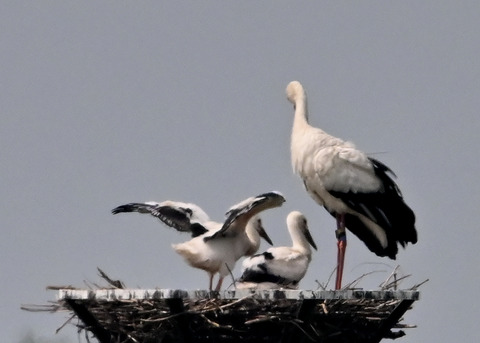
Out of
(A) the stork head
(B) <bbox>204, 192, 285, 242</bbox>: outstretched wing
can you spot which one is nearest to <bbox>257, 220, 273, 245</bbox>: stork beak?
(A) the stork head

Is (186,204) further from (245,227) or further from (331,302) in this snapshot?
(331,302)

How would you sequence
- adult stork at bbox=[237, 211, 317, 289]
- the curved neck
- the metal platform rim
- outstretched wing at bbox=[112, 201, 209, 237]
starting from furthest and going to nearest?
1. the curved neck
2. outstretched wing at bbox=[112, 201, 209, 237]
3. adult stork at bbox=[237, 211, 317, 289]
4. the metal platform rim

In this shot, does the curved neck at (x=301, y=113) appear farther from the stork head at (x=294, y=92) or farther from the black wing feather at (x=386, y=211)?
the black wing feather at (x=386, y=211)

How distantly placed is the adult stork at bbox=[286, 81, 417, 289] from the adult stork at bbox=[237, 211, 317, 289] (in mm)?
295

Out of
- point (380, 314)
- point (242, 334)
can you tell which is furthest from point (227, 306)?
point (380, 314)

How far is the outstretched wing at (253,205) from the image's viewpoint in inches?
402

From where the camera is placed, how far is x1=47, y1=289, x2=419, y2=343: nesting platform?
9375 millimetres

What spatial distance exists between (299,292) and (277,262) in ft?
6.09

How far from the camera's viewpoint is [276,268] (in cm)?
1111

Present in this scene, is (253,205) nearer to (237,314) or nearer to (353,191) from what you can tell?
(237,314)

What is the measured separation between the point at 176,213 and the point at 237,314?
1908mm

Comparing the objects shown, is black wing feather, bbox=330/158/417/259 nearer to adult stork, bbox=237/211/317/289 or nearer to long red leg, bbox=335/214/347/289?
long red leg, bbox=335/214/347/289

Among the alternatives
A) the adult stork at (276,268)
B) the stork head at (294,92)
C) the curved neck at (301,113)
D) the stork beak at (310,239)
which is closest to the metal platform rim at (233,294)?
the adult stork at (276,268)

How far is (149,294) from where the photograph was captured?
9297 millimetres
